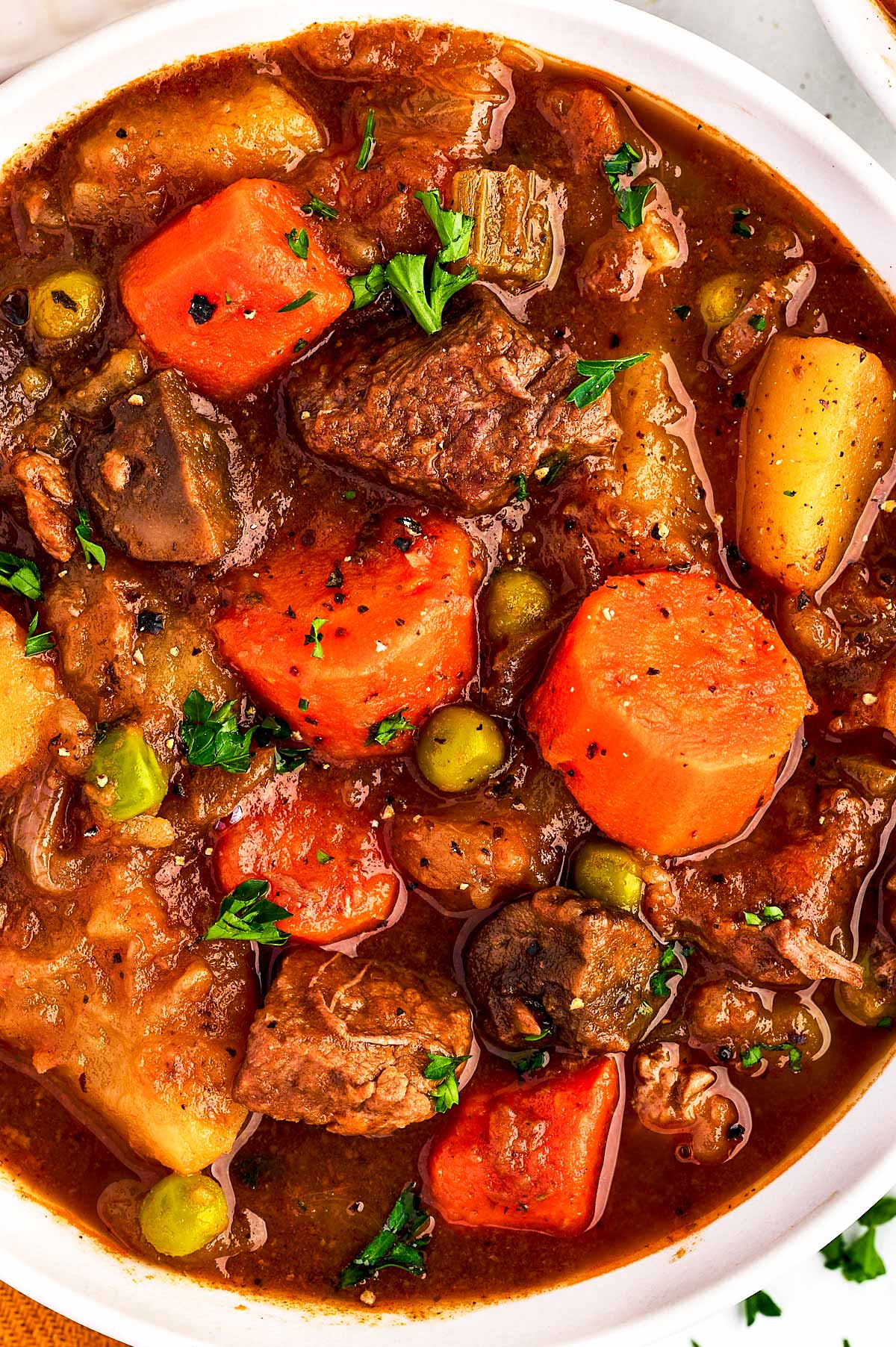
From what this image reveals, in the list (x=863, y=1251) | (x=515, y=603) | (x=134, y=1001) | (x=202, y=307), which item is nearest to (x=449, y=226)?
(x=202, y=307)

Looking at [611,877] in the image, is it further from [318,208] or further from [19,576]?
[318,208]

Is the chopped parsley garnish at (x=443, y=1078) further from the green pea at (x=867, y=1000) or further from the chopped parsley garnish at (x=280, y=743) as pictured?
the green pea at (x=867, y=1000)

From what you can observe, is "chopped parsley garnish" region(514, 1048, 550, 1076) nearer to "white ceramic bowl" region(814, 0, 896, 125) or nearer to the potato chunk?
the potato chunk

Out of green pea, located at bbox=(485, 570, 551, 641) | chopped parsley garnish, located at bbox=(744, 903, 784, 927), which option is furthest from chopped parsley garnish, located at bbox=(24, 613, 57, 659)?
chopped parsley garnish, located at bbox=(744, 903, 784, 927)

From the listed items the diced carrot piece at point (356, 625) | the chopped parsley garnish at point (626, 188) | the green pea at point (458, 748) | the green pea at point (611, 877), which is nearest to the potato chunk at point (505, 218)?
the chopped parsley garnish at point (626, 188)

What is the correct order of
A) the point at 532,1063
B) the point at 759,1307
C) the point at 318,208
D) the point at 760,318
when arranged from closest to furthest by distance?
the point at 318,208, the point at 760,318, the point at 532,1063, the point at 759,1307

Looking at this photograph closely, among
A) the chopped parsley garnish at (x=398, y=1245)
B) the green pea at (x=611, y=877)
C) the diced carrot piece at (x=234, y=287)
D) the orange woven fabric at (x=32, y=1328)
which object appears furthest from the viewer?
the orange woven fabric at (x=32, y=1328)
